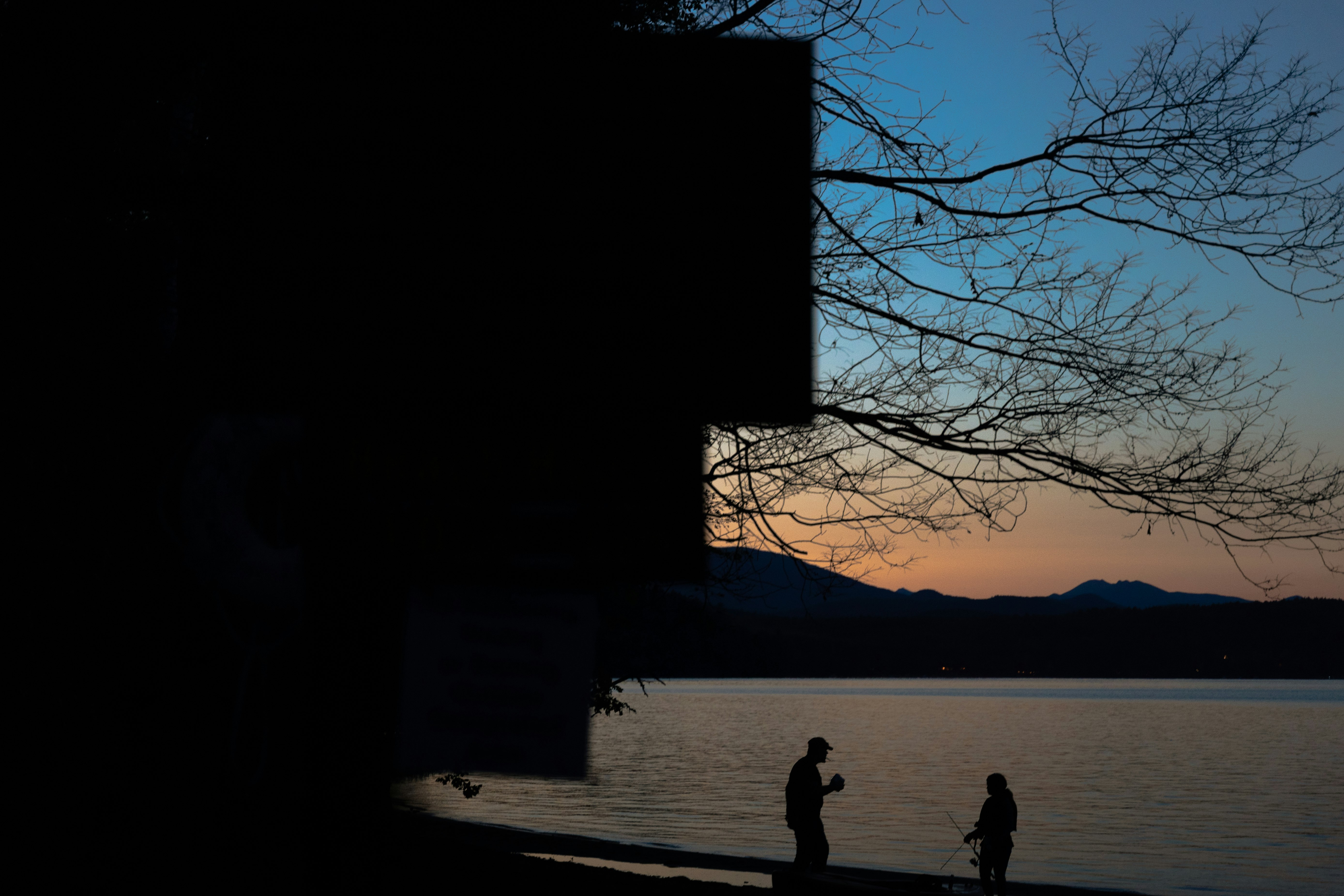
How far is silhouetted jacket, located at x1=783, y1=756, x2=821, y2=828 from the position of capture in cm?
1094

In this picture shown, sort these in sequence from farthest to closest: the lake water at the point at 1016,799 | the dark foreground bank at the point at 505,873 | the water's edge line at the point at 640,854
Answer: the lake water at the point at 1016,799, the water's edge line at the point at 640,854, the dark foreground bank at the point at 505,873

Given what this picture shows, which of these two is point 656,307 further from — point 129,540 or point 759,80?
point 129,540

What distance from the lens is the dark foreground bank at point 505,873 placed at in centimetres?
654

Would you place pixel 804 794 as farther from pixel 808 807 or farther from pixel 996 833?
pixel 996 833

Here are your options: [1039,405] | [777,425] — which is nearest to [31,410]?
[777,425]

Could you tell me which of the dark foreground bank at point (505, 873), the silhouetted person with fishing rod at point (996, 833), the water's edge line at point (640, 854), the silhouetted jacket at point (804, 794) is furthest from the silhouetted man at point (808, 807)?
the water's edge line at point (640, 854)

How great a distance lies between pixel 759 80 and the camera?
3027 mm

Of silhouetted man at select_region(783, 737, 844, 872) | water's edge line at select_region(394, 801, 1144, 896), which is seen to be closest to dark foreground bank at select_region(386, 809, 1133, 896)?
water's edge line at select_region(394, 801, 1144, 896)

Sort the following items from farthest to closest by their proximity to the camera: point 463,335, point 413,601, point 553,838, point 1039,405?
point 553,838 < point 1039,405 < point 463,335 < point 413,601

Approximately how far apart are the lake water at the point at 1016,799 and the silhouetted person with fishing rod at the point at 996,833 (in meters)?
6.24

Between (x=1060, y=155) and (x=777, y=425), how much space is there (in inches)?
187

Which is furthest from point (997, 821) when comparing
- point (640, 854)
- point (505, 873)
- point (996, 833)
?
point (640, 854)

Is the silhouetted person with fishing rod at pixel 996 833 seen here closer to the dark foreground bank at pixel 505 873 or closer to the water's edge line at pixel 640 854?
the dark foreground bank at pixel 505 873

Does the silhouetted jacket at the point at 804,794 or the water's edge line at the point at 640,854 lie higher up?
the silhouetted jacket at the point at 804,794
